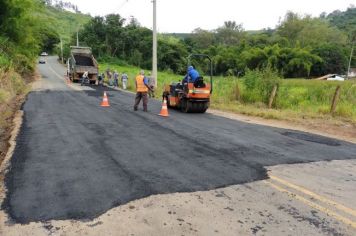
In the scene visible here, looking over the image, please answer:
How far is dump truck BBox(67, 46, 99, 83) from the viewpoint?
35656 millimetres

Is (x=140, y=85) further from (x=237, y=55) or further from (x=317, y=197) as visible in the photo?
(x=237, y=55)

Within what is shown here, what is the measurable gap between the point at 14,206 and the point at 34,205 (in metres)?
0.27

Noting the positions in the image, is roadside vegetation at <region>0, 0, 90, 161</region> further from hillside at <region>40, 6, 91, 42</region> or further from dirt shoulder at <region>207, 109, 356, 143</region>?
hillside at <region>40, 6, 91, 42</region>

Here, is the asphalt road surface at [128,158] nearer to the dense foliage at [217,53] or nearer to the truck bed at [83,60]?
the truck bed at [83,60]

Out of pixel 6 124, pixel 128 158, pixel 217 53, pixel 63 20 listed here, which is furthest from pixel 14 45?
pixel 63 20

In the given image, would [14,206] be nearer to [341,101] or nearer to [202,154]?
[202,154]

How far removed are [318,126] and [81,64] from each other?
27514 millimetres

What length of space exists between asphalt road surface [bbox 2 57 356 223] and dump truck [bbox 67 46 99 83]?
22.5 m

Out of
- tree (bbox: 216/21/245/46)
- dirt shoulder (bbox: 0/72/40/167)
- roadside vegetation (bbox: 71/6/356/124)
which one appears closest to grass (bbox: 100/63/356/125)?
roadside vegetation (bbox: 71/6/356/124)

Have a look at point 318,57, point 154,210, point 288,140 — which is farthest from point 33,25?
point 318,57

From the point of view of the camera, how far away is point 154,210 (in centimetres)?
511

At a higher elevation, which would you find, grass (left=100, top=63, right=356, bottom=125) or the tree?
the tree

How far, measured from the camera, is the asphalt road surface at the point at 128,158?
557 centimetres

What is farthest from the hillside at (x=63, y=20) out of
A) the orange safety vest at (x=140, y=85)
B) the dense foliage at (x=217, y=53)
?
the orange safety vest at (x=140, y=85)
